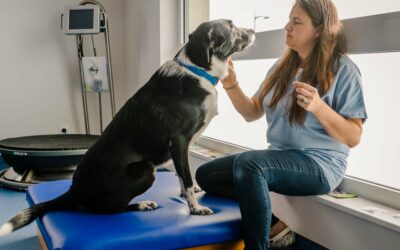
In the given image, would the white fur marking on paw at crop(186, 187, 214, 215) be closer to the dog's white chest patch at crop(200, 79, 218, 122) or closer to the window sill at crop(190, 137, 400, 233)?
the dog's white chest patch at crop(200, 79, 218, 122)

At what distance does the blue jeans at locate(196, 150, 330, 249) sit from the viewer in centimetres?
153

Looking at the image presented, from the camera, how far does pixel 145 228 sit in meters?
1.47

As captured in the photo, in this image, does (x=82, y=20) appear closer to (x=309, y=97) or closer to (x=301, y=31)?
(x=301, y=31)

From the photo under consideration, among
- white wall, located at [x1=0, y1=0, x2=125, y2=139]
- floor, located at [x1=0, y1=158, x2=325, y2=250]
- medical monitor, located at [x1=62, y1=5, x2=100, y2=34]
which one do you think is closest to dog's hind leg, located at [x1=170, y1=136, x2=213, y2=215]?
floor, located at [x1=0, y1=158, x2=325, y2=250]

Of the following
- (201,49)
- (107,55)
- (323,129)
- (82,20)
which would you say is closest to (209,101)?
(201,49)

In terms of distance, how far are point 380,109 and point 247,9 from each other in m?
1.25

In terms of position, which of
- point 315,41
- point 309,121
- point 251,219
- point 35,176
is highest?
point 315,41

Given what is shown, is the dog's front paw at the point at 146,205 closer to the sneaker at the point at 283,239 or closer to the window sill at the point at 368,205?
the sneaker at the point at 283,239

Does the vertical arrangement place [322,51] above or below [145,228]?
above

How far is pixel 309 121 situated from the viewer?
1.70m

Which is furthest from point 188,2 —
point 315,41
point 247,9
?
point 315,41

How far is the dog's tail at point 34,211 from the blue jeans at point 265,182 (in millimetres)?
697

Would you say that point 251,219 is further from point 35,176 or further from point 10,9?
point 10,9

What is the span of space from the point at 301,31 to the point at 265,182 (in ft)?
2.17
